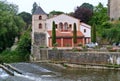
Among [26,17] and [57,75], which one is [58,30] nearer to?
[57,75]

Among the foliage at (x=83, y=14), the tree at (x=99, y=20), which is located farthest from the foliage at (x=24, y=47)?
the foliage at (x=83, y=14)

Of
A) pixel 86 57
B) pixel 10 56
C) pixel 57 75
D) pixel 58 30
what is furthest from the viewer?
pixel 58 30

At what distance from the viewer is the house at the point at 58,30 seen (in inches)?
2422

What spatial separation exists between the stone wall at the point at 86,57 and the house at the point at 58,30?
597 cm

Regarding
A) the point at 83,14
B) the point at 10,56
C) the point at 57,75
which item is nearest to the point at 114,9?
the point at 83,14

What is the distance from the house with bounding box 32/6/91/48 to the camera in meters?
61.5

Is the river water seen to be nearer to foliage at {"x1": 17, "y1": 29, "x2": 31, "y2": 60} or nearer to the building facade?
foliage at {"x1": 17, "y1": 29, "x2": 31, "y2": 60}

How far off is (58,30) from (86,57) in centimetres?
1447

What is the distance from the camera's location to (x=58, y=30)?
63.7 metres

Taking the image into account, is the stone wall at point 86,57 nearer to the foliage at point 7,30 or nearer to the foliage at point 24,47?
the foliage at point 24,47

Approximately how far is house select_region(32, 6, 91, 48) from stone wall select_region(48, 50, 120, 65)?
235 inches

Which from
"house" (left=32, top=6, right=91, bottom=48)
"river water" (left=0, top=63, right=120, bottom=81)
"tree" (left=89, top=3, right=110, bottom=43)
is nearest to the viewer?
"river water" (left=0, top=63, right=120, bottom=81)

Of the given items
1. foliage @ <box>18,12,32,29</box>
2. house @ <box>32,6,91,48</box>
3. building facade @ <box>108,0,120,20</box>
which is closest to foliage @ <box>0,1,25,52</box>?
house @ <box>32,6,91,48</box>

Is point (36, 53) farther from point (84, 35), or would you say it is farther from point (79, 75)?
point (79, 75)
